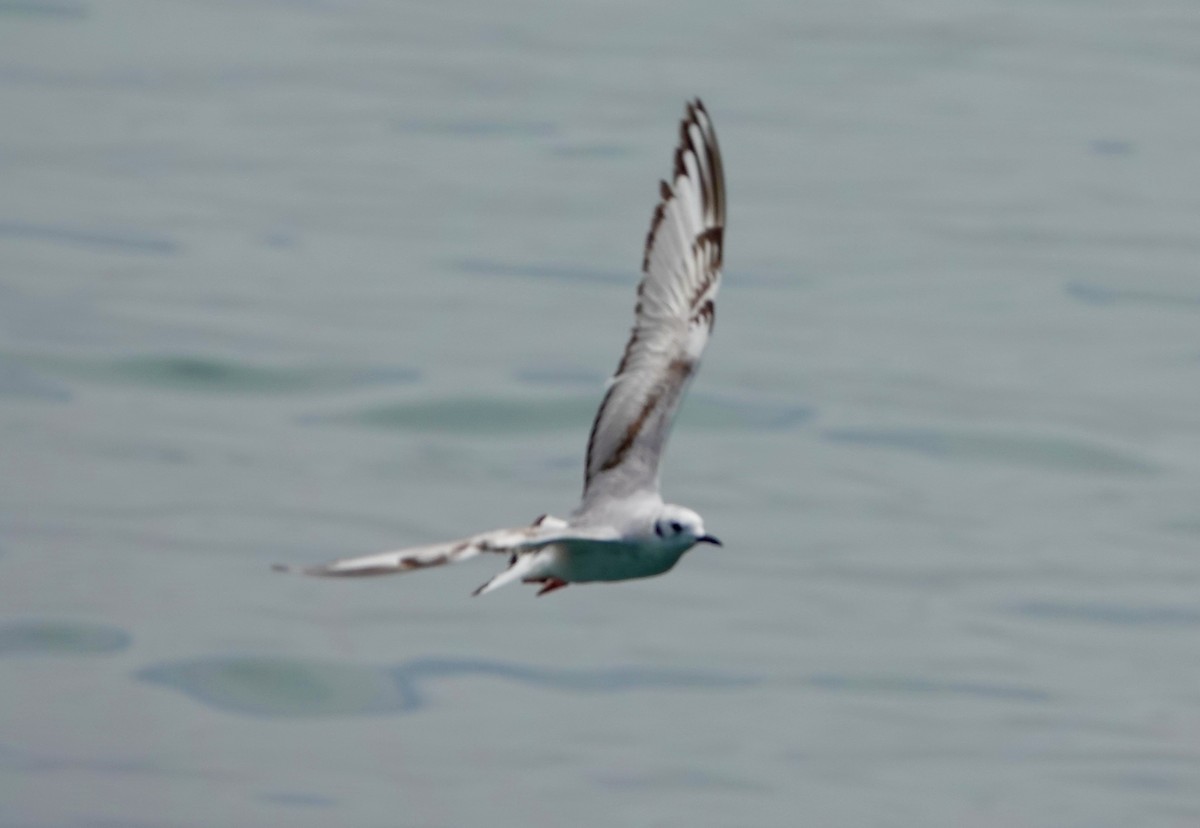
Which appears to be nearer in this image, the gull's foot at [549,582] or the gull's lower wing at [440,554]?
the gull's lower wing at [440,554]

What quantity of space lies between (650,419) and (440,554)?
339 centimetres

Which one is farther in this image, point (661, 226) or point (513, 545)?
point (661, 226)

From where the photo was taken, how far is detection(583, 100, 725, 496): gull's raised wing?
1292 cm

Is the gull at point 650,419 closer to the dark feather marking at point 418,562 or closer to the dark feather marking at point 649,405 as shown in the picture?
the dark feather marking at point 649,405

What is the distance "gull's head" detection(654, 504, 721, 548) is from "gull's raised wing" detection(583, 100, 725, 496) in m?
1.03

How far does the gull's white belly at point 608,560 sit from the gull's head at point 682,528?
5cm

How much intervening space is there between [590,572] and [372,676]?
34.0 ft

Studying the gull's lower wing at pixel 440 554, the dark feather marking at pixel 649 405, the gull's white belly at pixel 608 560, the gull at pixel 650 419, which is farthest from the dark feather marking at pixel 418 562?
the dark feather marking at pixel 649 405

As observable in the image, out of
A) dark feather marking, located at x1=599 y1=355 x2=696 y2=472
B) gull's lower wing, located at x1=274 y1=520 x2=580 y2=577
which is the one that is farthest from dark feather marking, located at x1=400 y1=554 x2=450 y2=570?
dark feather marking, located at x1=599 y1=355 x2=696 y2=472

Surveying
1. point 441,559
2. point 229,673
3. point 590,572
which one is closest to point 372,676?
point 229,673

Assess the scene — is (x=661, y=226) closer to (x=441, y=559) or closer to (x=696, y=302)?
(x=696, y=302)

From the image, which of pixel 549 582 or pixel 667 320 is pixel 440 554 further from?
pixel 667 320

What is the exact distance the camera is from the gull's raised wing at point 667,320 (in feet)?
42.4

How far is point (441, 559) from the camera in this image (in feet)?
31.9
